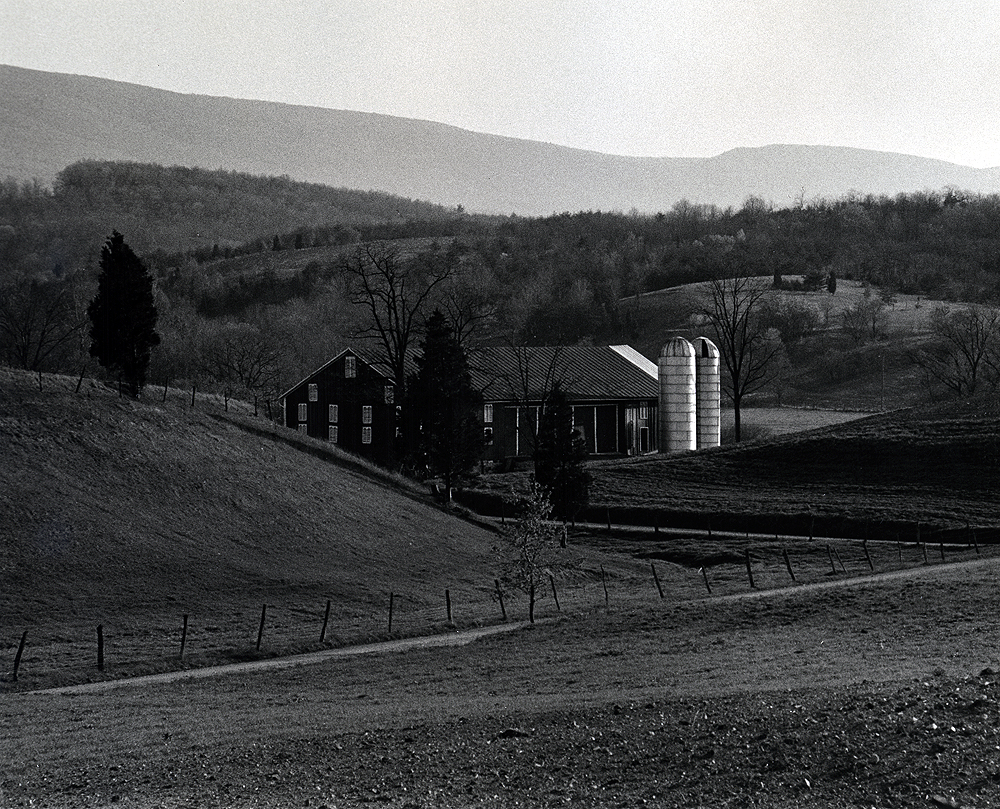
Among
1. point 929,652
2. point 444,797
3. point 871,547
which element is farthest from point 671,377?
point 444,797

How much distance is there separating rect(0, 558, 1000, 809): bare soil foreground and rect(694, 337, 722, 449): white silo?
2421 inches

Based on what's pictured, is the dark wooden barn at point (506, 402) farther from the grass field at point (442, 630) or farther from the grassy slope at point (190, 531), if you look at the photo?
the grassy slope at point (190, 531)

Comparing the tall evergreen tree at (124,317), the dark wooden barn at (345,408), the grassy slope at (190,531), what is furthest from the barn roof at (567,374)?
the tall evergreen tree at (124,317)

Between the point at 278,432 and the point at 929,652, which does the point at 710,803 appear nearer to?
the point at 929,652

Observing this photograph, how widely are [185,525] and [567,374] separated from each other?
46361 millimetres

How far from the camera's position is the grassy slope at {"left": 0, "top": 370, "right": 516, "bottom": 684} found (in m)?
38.7

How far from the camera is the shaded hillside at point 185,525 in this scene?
4000 cm

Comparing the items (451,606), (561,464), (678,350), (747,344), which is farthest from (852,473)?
(747,344)

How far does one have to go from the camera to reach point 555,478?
2345 inches

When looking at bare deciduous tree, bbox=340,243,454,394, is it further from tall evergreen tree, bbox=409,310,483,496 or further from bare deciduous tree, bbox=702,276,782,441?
bare deciduous tree, bbox=702,276,782,441

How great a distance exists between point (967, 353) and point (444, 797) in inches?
3946

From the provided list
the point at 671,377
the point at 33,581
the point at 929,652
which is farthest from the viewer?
the point at 671,377

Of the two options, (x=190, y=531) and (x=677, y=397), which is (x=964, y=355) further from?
(x=190, y=531)

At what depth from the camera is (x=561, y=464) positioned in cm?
5997
